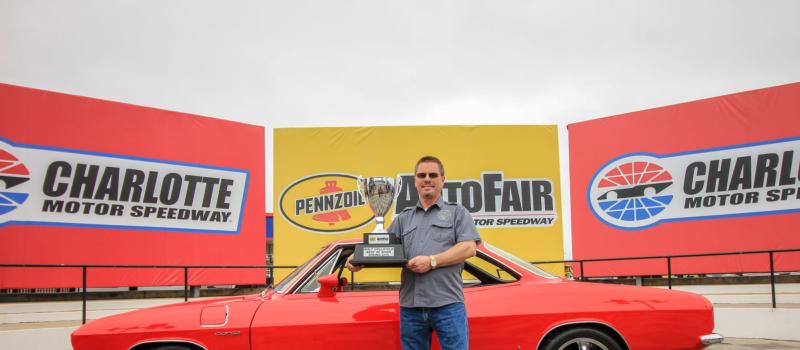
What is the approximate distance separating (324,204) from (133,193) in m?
3.34

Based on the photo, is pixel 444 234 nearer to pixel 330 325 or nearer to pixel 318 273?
pixel 330 325

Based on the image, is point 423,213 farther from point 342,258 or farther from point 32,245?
point 32,245

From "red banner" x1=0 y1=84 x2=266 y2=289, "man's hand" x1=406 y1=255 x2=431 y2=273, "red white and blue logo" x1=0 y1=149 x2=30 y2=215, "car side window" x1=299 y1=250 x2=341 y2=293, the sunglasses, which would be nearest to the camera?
"man's hand" x1=406 y1=255 x2=431 y2=273

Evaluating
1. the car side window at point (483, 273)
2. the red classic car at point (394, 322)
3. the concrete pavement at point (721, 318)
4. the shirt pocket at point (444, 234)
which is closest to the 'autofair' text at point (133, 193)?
the concrete pavement at point (721, 318)

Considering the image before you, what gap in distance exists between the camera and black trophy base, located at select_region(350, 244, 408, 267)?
292 cm

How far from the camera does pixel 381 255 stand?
2938 mm

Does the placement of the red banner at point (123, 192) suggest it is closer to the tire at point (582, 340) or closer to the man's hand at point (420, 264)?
the tire at point (582, 340)

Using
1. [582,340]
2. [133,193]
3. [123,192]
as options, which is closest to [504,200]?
[133,193]

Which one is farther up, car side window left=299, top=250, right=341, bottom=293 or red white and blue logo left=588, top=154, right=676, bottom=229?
red white and blue logo left=588, top=154, right=676, bottom=229

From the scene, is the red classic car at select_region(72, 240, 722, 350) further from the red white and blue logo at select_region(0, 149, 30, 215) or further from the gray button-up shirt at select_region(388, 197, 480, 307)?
the red white and blue logo at select_region(0, 149, 30, 215)

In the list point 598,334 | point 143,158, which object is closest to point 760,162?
point 598,334

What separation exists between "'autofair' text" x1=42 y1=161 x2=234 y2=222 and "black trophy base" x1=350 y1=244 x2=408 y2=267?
8.34m

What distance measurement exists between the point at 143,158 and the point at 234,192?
5.61 ft

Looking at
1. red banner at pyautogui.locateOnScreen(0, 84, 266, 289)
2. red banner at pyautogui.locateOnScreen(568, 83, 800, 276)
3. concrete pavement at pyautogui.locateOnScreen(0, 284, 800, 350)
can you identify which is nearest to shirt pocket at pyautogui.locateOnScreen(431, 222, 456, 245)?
concrete pavement at pyautogui.locateOnScreen(0, 284, 800, 350)
